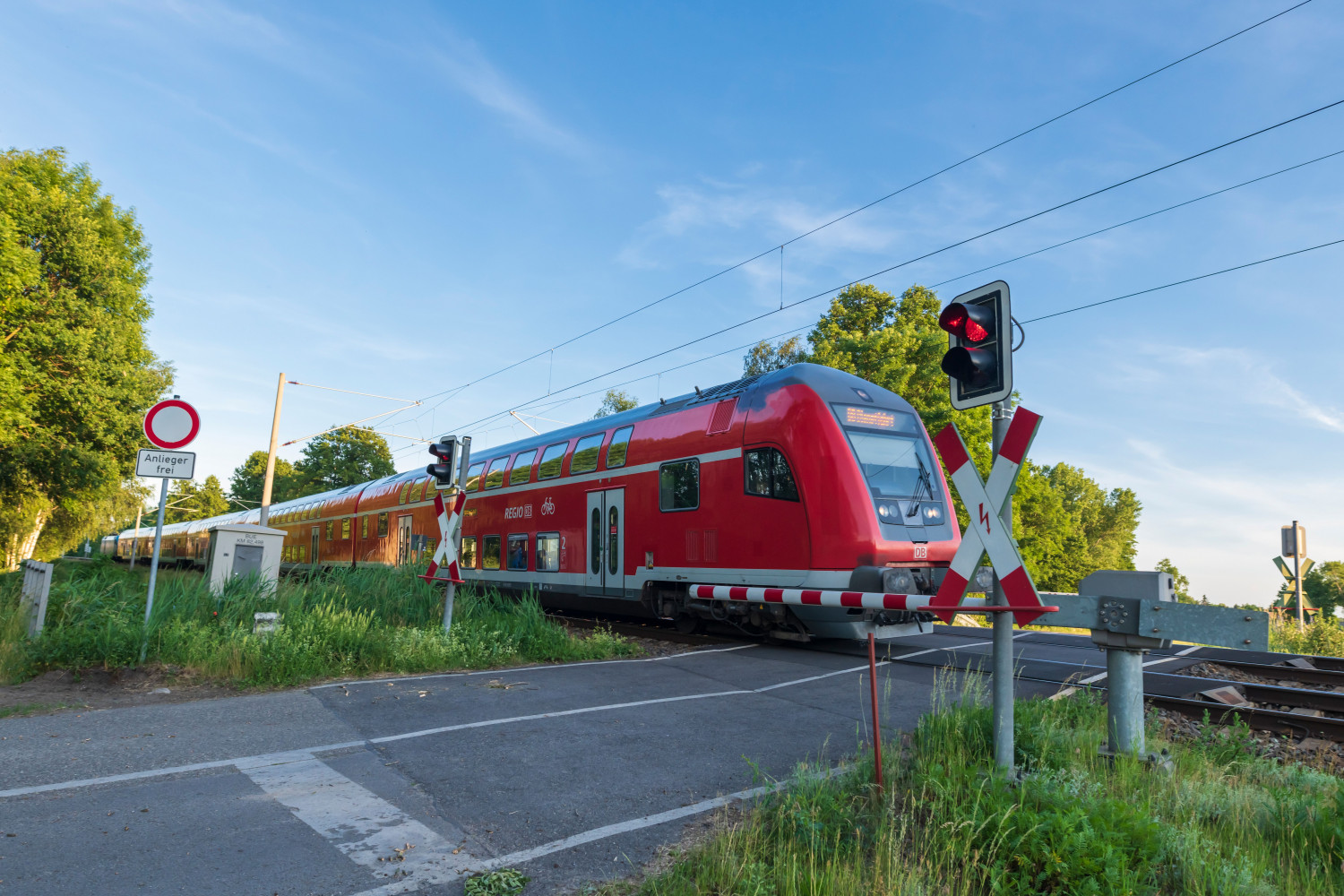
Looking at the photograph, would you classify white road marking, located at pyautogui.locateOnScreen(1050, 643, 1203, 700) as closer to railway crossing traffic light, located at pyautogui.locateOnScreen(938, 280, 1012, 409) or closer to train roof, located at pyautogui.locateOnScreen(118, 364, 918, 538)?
railway crossing traffic light, located at pyautogui.locateOnScreen(938, 280, 1012, 409)

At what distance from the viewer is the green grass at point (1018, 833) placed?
313 cm

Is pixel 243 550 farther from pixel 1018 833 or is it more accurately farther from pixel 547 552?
pixel 1018 833

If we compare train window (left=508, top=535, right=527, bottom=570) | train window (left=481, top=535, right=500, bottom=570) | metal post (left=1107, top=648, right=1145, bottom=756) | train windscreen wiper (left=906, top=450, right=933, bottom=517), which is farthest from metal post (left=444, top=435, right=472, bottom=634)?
metal post (left=1107, top=648, right=1145, bottom=756)

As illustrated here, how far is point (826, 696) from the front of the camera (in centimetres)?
736

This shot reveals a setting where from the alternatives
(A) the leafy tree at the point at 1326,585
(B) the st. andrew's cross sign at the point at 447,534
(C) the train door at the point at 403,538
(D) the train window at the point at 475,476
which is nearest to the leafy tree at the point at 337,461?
(C) the train door at the point at 403,538

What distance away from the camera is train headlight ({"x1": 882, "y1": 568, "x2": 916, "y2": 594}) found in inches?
359

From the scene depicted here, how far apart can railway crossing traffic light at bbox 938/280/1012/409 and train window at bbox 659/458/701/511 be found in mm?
6935

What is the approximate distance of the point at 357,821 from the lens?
3945 millimetres

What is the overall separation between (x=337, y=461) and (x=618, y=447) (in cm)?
4700

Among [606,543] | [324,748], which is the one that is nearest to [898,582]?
[606,543]

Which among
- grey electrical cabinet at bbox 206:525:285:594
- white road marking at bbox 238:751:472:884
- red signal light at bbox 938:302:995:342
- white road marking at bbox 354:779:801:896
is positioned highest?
red signal light at bbox 938:302:995:342

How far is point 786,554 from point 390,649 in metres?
4.94

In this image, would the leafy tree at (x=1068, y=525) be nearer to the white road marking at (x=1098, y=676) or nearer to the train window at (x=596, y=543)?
the white road marking at (x=1098, y=676)

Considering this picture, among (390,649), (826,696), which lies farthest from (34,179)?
(826,696)
